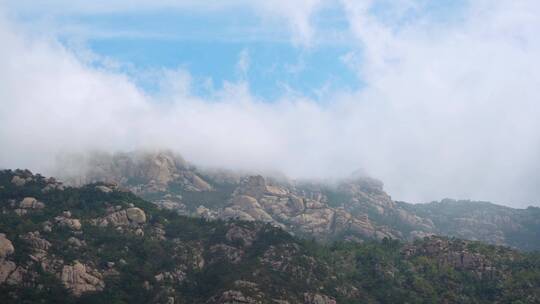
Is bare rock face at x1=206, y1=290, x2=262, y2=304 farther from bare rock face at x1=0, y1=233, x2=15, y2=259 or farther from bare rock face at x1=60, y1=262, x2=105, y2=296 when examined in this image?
bare rock face at x1=0, y1=233, x2=15, y2=259

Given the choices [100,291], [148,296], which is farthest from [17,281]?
[148,296]

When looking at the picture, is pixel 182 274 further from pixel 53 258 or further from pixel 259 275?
pixel 53 258

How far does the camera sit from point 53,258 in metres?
181

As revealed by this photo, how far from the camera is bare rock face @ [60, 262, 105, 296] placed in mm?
173000

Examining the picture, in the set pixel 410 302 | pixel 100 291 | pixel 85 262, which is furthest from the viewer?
pixel 410 302

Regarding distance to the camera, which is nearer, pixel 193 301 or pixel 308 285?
pixel 193 301

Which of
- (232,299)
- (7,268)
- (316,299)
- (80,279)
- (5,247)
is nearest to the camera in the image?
(7,268)

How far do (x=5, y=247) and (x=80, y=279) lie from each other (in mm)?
23421

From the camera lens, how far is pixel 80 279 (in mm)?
176500

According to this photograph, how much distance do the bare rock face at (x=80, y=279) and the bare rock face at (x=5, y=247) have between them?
16.0 m

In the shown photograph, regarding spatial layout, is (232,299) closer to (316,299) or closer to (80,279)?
(316,299)

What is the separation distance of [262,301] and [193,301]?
2270 cm

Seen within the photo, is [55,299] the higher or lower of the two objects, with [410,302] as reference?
lower

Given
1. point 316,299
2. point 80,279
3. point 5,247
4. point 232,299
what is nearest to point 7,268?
point 5,247
